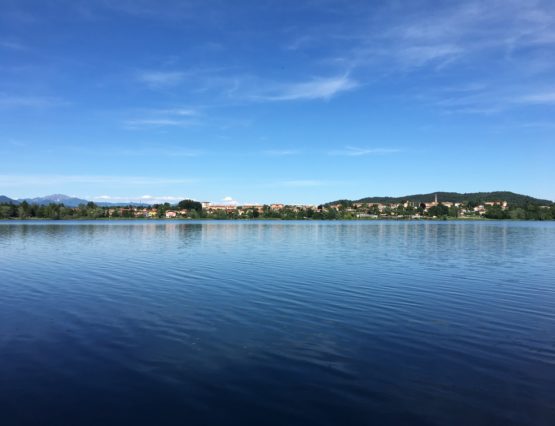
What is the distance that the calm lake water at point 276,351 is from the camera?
7.95 metres

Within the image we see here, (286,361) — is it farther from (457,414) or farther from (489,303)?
(489,303)

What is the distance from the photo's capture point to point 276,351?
11.1 m

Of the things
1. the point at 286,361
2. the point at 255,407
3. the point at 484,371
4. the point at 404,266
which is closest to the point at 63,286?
the point at 286,361

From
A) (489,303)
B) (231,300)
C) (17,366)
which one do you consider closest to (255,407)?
(17,366)

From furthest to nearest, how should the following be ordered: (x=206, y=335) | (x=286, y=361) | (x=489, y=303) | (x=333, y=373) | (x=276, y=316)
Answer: (x=489, y=303), (x=276, y=316), (x=206, y=335), (x=286, y=361), (x=333, y=373)

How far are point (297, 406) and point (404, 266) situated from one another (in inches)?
894

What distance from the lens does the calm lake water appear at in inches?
313

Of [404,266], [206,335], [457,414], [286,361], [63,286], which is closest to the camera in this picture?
[457,414]

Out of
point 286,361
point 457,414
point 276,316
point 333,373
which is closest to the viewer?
point 457,414

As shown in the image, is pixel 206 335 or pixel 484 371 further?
pixel 206 335

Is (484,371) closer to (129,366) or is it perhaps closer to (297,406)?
(297,406)

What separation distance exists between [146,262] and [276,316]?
62.7ft

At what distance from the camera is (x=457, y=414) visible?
306 inches

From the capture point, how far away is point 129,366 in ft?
32.7
